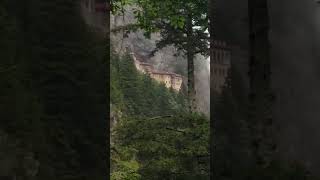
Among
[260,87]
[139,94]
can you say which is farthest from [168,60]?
[260,87]

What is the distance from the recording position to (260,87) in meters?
3.19

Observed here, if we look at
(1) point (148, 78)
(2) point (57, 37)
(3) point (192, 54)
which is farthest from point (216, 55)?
(1) point (148, 78)

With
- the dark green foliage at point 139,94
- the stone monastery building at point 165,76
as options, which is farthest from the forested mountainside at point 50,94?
Answer: the stone monastery building at point 165,76

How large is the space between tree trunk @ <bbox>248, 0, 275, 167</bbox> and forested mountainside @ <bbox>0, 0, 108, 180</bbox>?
1.10 metres

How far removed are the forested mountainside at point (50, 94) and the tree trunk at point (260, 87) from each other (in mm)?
1101

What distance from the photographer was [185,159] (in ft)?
17.9

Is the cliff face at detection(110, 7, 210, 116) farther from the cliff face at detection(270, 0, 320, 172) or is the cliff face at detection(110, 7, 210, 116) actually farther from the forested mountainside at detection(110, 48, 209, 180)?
the cliff face at detection(270, 0, 320, 172)

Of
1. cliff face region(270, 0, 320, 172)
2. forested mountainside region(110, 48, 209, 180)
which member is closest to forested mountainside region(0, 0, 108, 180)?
cliff face region(270, 0, 320, 172)

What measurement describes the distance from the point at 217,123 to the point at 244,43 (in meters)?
0.65

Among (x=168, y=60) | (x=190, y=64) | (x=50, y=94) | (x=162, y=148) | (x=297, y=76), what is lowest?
(x=162, y=148)

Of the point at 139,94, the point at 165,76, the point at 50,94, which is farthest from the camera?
the point at 165,76

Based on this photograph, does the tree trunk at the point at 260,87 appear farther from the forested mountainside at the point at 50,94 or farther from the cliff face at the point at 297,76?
the forested mountainside at the point at 50,94

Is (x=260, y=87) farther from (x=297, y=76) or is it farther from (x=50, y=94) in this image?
(x=50, y=94)

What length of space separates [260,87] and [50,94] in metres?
1.52
